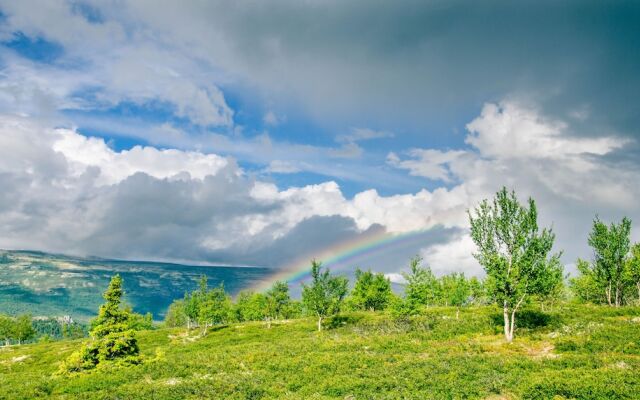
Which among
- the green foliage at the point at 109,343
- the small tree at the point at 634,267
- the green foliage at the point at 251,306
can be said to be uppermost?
the small tree at the point at 634,267

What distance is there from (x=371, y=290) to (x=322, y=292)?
38112mm

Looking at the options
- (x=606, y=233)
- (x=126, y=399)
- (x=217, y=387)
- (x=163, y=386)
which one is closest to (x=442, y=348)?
(x=217, y=387)

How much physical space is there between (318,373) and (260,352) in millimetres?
14108

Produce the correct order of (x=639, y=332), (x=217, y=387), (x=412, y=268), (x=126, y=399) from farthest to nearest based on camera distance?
(x=412, y=268)
(x=639, y=332)
(x=217, y=387)
(x=126, y=399)

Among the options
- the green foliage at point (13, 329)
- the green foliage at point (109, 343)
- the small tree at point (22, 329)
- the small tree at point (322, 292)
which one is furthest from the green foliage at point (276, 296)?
the green foliage at point (13, 329)

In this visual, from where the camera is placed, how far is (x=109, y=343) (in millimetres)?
36969

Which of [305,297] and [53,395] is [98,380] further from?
[305,297]

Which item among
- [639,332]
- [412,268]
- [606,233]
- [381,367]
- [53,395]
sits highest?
[606,233]

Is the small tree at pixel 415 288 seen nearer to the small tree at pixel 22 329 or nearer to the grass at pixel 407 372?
the grass at pixel 407 372

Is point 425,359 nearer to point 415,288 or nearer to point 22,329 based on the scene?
point 415,288

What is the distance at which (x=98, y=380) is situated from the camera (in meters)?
30.6

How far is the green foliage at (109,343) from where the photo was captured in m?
35.7

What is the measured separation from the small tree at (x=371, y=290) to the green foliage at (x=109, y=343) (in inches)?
3043

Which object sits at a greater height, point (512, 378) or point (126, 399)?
point (512, 378)
